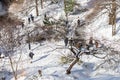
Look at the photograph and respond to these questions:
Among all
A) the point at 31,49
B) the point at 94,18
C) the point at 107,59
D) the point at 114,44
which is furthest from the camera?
the point at 94,18

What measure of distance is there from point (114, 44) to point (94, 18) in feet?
24.6

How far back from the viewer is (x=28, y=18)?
47.6 m

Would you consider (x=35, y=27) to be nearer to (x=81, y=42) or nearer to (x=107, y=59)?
(x=81, y=42)

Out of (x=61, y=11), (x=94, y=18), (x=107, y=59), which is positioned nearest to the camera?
(x=107, y=59)

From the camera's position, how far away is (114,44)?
36156 mm

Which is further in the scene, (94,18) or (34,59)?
(94,18)

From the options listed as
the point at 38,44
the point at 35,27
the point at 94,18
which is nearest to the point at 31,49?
the point at 38,44

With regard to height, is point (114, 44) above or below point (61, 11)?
below

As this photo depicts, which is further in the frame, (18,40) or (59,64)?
(18,40)

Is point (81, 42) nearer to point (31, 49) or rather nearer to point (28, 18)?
point (31, 49)

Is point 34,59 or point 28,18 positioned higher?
point 28,18

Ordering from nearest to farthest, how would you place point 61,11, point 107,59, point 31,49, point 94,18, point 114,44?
1. point 107,59
2. point 114,44
3. point 31,49
4. point 94,18
5. point 61,11

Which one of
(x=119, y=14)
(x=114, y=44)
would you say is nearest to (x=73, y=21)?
(x=119, y=14)

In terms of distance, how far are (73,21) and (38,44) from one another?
6439 millimetres
